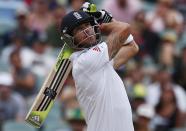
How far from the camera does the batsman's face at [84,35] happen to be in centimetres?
693

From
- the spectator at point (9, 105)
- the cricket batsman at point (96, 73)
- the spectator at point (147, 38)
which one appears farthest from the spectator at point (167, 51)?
the cricket batsman at point (96, 73)

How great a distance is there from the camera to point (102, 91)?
6980 millimetres

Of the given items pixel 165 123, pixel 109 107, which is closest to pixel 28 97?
pixel 165 123

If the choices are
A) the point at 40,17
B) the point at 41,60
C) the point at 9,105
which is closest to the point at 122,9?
the point at 40,17

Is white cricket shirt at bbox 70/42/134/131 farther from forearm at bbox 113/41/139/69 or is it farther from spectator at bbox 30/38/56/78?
spectator at bbox 30/38/56/78

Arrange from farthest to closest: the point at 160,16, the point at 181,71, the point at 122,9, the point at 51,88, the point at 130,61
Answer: the point at 160,16
the point at 122,9
the point at 130,61
the point at 181,71
the point at 51,88

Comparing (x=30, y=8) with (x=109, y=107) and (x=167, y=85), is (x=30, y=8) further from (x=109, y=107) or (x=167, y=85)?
(x=109, y=107)

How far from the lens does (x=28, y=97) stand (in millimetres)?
12148

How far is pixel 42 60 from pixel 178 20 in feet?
10.3

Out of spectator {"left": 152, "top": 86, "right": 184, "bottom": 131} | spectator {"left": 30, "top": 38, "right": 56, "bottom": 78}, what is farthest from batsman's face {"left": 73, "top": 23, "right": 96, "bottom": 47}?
spectator {"left": 30, "top": 38, "right": 56, "bottom": 78}

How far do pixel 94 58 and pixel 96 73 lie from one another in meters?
0.15

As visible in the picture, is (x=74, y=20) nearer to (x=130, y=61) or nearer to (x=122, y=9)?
(x=130, y=61)

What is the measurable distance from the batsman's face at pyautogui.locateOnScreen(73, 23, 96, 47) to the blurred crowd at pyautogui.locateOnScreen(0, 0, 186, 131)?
11.6 feet

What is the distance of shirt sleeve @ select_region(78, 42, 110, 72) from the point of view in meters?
6.89
